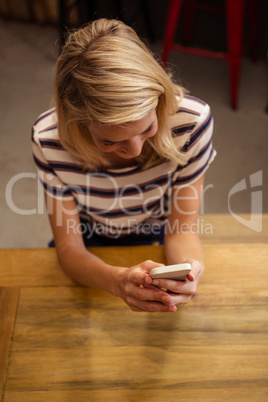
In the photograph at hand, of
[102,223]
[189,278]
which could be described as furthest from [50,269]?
[189,278]

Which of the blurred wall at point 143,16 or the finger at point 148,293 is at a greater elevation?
the finger at point 148,293

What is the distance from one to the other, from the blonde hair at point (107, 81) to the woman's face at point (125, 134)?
0.08ft

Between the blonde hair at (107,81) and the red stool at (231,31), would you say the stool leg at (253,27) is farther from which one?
the blonde hair at (107,81)

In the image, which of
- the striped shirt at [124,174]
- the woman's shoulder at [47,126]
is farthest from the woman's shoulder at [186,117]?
the woman's shoulder at [47,126]

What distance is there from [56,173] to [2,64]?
212 cm

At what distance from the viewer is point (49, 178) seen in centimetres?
124

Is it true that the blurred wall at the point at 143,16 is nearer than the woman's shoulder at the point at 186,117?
No

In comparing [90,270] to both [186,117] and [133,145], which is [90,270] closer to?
[133,145]

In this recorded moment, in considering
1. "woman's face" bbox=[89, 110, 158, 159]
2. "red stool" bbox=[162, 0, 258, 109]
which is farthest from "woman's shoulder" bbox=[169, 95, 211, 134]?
"red stool" bbox=[162, 0, 258, 109]

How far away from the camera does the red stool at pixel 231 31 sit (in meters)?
2.33

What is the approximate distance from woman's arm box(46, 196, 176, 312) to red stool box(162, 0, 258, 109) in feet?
4.67

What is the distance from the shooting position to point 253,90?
2.91 m

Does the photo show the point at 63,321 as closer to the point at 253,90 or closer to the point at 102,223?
the point at 102,223

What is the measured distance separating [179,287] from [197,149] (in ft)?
1.31
